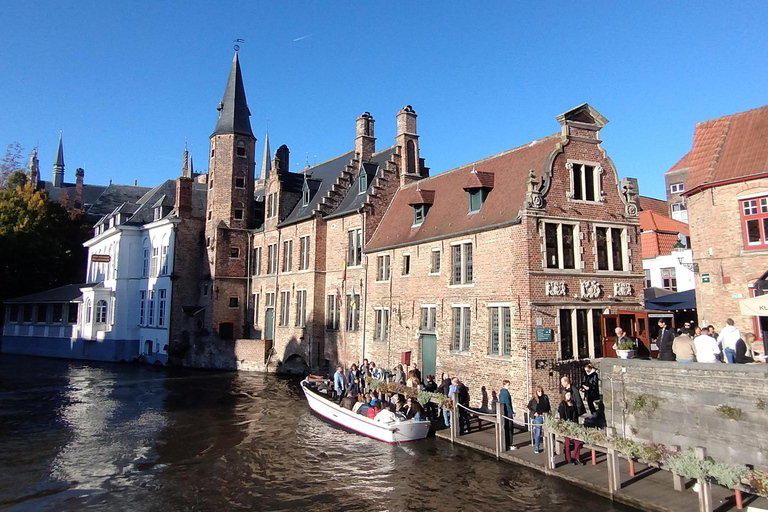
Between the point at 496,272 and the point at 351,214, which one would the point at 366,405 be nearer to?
the point at 496,272

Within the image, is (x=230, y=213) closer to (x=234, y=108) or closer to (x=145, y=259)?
(x=234, y=108)

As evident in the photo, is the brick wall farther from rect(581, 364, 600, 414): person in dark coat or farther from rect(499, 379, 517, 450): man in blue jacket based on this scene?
rect(499, 379, 517, 450): man in blue jacket

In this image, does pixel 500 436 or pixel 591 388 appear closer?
pixel 500 436

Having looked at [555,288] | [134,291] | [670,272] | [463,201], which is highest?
[463,201]

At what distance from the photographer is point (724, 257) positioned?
747 inches

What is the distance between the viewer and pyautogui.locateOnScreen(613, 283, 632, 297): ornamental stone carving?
20.2m

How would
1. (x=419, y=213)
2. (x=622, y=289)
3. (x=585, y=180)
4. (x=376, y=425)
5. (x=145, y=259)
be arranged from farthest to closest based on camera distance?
1. (x=145, y=259)
2. (x=419, y=213)
3. (x=585, y=180)
4. (x=622, y=289)
5. (x=376, y=425)

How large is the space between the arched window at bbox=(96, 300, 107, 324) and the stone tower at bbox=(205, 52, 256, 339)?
443 inches

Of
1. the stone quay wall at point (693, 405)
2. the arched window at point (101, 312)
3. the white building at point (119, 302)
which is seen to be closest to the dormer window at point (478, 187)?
the stone quay wall at point (693, 405)

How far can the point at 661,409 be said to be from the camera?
13883mm

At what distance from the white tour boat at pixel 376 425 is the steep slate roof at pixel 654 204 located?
122ft

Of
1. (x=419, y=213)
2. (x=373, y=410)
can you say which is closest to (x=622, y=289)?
(x=419, y=213)

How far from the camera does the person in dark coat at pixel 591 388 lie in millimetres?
16781

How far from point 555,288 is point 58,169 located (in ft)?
292
